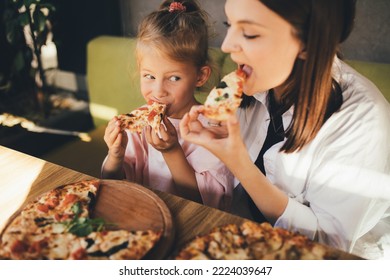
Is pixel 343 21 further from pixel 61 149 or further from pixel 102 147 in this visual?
pixel 61 149

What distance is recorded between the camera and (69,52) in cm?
323

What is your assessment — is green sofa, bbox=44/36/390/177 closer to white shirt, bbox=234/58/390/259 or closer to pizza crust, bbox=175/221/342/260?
white shirt, bbox=234/58/390/259

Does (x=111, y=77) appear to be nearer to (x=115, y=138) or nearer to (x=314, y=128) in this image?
(x=115, y=138)

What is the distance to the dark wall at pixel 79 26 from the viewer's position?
2.46 m

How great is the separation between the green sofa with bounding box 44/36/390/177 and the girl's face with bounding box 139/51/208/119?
65 centimetres

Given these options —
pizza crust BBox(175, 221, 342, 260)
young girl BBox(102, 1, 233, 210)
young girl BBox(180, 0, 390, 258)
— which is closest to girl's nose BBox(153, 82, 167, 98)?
young girl BBox(102, 1, 233, 210)

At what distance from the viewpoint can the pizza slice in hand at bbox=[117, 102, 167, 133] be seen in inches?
56.4

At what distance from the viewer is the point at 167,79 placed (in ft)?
4.81

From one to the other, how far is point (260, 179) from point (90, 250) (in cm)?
59

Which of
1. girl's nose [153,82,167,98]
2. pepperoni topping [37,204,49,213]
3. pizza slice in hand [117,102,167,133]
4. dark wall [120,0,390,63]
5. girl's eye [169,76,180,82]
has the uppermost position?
dark wall [120,0,390,63]

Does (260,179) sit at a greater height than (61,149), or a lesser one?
greater

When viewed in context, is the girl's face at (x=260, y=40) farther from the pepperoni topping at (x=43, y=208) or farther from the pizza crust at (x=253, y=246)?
the pepperoni topping at (x=43, y=208)

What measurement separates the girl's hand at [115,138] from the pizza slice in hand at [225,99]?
0.43 metres
